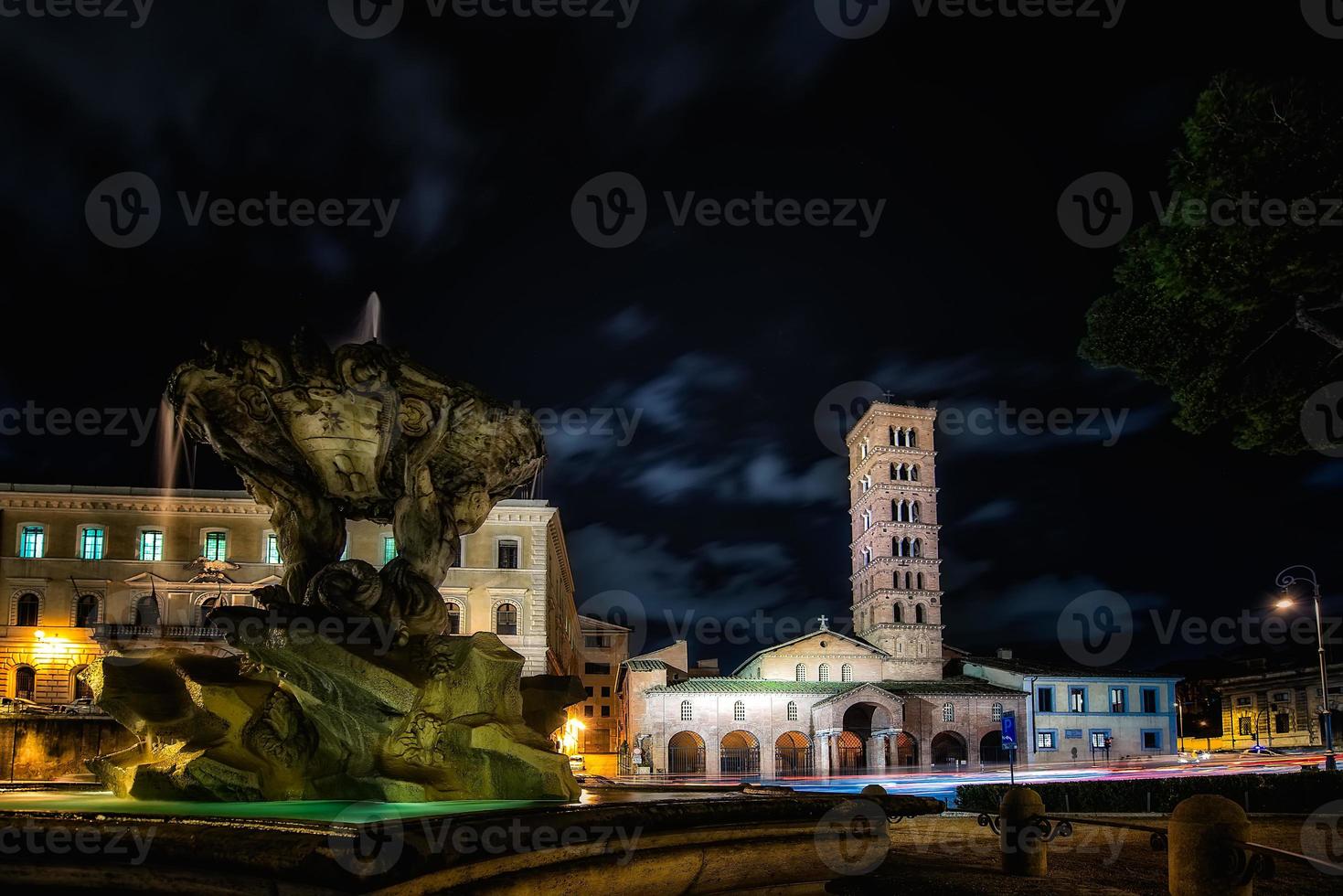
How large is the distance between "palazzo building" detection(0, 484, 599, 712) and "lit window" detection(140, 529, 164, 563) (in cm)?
4

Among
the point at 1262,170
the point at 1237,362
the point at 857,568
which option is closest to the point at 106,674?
the point at 1262,170

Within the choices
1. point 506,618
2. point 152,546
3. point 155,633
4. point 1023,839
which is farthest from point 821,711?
point 1023,839

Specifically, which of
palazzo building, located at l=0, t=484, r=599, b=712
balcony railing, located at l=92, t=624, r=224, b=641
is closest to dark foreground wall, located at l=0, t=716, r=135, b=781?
balcony railing, located at l=92, t=624, r=224, b=641

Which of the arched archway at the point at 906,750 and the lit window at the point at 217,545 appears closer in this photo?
the lit window at the point at 217,545

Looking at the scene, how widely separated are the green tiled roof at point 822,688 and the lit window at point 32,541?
30.3 m

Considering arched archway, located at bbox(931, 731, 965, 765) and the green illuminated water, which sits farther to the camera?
arched archway, located at bbox(931, 731, 965, 765)

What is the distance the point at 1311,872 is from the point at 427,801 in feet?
26.1

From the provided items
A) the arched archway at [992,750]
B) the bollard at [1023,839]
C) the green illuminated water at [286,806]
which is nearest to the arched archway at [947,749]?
the arched archway at [992,750]

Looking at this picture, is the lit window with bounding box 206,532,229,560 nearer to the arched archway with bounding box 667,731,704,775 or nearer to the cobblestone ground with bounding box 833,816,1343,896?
the arched archway with bounding box 667,731,704,775

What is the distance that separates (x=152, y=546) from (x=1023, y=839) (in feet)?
147

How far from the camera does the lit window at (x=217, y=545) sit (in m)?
45.8

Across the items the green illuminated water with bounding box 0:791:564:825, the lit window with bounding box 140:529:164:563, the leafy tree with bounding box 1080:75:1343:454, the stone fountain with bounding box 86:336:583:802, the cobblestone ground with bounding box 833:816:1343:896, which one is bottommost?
the cobblestone ground with bounding box 833:816:1343:896

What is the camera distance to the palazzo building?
43.9 meters

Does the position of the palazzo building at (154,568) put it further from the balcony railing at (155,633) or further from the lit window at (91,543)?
the balcony railing at (155,633)
